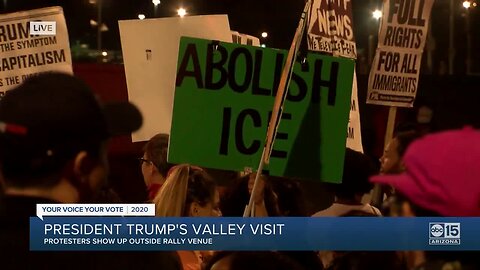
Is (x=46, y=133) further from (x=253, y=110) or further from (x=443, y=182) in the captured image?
(x=253, y=110)

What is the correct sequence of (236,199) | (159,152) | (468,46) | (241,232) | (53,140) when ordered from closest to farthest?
1. (53,140)
2. (241,232)
3. (236,199)
4. (159,152)
5. (468,46)

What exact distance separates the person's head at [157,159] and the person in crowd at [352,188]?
2.80 feet

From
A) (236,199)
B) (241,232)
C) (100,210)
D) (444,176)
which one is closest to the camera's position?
(444,176)

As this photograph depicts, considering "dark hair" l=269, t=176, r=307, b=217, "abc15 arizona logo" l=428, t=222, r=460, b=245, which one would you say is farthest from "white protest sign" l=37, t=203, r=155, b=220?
"abc15 arizona logo" l=428, t=222, r=460, b=245

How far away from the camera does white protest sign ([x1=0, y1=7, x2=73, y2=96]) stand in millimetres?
4914

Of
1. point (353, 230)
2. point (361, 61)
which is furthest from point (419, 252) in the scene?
point (361, 61)

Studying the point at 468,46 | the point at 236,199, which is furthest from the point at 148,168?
the point at 468,46

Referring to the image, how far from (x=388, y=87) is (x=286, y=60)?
2323mm

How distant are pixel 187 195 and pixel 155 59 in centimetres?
103

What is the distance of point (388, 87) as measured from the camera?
5.56 meters

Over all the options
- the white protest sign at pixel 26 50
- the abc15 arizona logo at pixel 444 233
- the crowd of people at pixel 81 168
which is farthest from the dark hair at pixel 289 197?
the white protest sign at pixel 26 50

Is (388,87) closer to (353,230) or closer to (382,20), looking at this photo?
(382,20)

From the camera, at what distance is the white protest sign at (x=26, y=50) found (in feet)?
16.1

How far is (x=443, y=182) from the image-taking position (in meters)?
1.77
